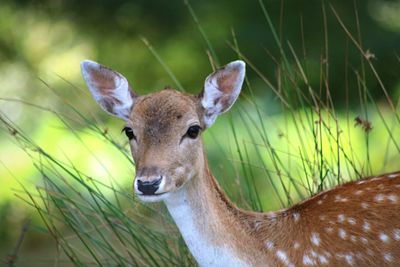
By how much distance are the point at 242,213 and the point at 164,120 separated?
19.0 inches

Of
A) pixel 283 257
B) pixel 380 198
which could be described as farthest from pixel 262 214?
pixel 380 198

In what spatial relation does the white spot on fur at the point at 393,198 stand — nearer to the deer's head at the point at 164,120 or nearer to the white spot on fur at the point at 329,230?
the white spot on fur at the point at 329,230

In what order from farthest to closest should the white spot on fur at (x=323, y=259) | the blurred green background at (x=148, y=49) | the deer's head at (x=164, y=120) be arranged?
the blurred green background at (x=148, y=49) → the white spot on fur at (x=323, y=259) → the deer's head at (x=164, y=120)

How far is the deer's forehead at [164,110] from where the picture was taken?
4.82 m

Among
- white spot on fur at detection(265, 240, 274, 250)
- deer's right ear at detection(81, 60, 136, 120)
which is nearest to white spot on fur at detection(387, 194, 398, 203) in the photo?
white spot on fur at detection(265, 240, 274, 250)

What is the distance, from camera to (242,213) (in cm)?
495

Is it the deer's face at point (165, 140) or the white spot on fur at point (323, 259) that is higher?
the deer's face at point (165, 140)

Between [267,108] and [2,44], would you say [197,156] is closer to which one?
[267,108]

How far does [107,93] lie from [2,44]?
341 inches

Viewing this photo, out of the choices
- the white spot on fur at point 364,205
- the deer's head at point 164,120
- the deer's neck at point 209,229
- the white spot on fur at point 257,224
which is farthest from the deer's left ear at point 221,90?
the white spot on fur at point 364,205

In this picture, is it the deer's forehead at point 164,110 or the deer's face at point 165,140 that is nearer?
the deer's face at point 165,140

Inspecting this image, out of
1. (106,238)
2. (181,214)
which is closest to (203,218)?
(181,214)

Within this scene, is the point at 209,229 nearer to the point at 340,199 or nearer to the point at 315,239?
the point at 315,239

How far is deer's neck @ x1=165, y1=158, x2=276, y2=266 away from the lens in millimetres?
4801
